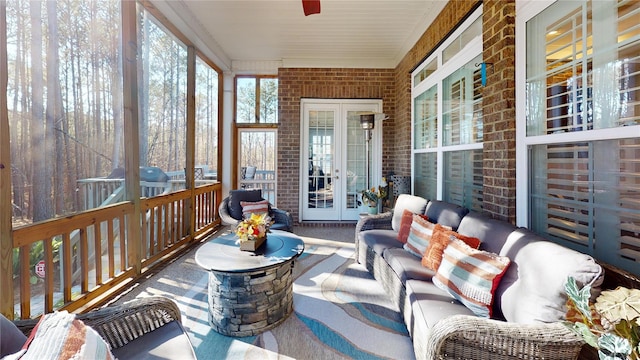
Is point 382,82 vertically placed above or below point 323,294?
above

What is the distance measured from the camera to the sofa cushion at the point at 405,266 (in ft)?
6.84

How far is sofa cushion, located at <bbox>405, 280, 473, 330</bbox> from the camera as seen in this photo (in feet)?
5.16

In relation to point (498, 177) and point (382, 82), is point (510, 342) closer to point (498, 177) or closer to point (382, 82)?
point (498, 177)

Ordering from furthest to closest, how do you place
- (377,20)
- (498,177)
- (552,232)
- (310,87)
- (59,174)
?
(310,87), (377,20), (498,177), (59,174), (552,232)

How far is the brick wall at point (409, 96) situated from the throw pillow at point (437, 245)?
0.45 meters

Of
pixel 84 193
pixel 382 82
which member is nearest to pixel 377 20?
pixel 382 82

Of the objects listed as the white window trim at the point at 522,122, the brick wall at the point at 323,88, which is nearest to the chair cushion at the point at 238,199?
the brick wall at the point at 323,88

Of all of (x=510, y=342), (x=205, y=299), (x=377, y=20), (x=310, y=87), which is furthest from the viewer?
(x=310, y=87)

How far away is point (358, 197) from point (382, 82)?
221 cm

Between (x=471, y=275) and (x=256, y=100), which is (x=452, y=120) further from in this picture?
(x=256, y=100)

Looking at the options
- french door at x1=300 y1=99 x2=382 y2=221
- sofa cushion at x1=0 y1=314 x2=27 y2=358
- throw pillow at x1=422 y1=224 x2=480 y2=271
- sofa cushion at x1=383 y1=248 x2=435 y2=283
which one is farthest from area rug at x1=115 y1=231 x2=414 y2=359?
french door at x1=300 y1=99 x2=382 y2=221

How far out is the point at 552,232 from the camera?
1.90 m

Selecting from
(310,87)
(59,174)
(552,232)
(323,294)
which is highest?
(310,87)

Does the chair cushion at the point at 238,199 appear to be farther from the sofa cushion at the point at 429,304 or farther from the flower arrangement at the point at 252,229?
the sofa cushion at the point at 429,304
